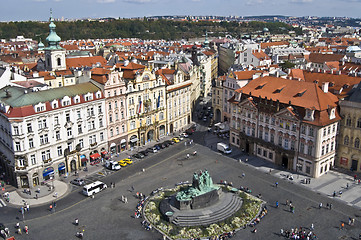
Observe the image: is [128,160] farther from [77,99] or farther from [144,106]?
[77,99]

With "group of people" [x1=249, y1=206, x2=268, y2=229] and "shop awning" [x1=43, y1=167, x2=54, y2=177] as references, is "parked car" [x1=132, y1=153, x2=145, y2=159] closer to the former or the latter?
"shop awning" [x1=43, y1=167, x2=54, y2=177]

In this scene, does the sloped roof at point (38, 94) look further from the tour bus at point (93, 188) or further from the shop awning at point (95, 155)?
the tour bus at point (93, 188)

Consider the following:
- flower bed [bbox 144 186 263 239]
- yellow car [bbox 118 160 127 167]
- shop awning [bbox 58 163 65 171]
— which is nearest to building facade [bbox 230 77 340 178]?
flower bed [bbox 144 186 263 239]

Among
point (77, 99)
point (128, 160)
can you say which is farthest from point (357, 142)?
point (77, 99)

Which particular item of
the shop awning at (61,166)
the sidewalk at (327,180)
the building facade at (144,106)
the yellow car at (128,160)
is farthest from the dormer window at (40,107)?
the sidewalk at (327,180)

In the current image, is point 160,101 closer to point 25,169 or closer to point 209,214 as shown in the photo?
point 25,169

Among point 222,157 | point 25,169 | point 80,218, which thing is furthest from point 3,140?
point 222,157
